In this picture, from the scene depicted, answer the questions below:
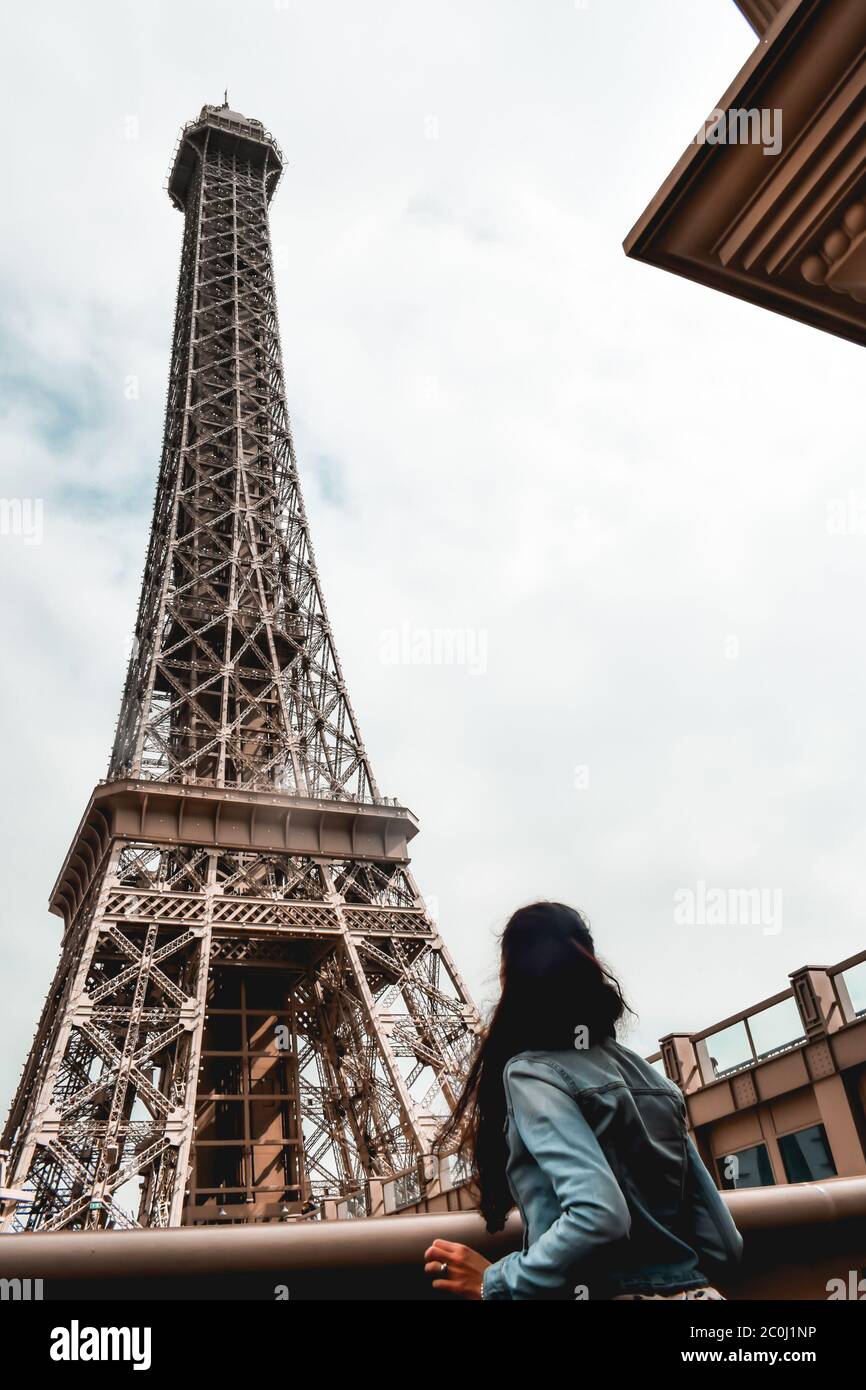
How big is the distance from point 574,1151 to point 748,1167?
48.8 feet

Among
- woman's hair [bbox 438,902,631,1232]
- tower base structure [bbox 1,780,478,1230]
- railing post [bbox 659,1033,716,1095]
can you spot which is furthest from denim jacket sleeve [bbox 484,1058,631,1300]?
tower base structure [bbox 1,780,478,1230]

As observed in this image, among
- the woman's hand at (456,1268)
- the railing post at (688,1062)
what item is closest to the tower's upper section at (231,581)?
the railing post at (688,1062)

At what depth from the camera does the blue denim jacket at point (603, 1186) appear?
198cm

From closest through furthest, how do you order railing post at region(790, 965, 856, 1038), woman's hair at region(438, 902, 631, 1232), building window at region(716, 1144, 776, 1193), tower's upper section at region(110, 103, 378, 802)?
woman's hair at region(438, 902, 631, 1232)
railing post at region(790, 965, 856, 1038)
building window at region(716, 1144, 776, 1193)
tower's upper section at region(110, 103, 378, 802)

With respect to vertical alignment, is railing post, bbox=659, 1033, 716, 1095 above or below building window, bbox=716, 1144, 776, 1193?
above

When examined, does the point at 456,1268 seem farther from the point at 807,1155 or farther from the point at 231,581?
the point at 231,581

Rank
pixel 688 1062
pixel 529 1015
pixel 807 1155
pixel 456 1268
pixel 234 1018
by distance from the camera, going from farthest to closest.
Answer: pixel 234 1018
pixel 688 1062
pixel 807 1155
pixel 529 1015
pixel 456 1268

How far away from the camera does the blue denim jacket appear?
78.1 inches

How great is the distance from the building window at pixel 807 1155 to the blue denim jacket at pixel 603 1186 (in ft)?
42.2

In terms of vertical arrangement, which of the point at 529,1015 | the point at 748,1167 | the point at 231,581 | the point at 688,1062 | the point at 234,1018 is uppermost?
the point at 231,581

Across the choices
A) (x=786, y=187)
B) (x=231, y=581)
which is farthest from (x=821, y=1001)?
(x=231, y=581)

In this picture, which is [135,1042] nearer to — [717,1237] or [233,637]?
[233,637]

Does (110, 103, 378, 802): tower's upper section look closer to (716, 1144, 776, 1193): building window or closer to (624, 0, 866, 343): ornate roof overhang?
(716, 1144, 776, 1193): building window

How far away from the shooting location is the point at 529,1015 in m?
A: 2.46
